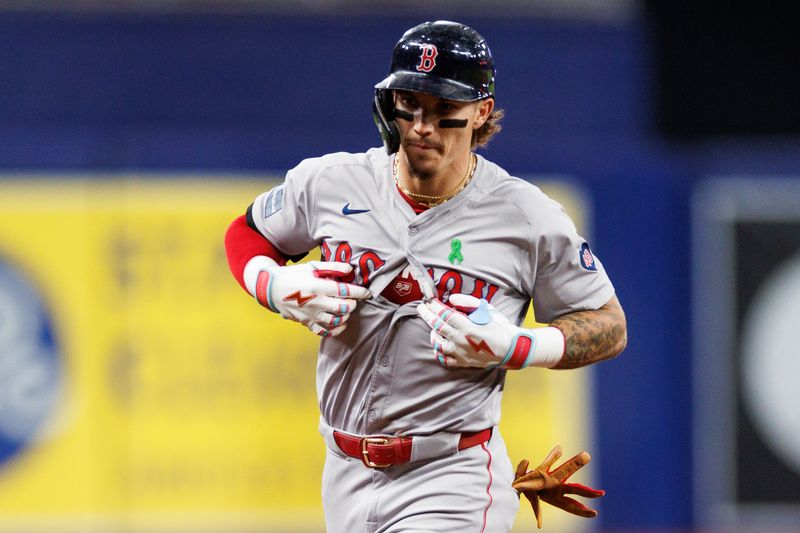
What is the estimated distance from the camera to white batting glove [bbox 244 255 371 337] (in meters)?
3.56

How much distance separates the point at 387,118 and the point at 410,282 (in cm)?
47

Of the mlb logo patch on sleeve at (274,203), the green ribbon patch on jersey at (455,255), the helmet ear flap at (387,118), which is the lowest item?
the green ribbon patch on jersey at (455,255)

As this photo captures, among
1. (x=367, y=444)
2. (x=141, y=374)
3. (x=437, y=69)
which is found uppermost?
(x=437, y=69)

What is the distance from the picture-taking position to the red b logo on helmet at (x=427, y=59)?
355 centimetres

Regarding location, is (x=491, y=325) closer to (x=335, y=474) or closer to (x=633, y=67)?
(x=335, y=474)

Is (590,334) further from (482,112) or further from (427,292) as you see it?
(482,112)

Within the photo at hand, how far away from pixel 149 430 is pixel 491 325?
4.11m

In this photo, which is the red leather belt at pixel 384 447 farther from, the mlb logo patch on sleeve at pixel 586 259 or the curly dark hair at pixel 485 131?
the curly dark hair at pixel 485 131

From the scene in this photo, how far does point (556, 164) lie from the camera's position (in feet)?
24.8

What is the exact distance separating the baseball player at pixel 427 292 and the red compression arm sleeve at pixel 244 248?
65 millimetres

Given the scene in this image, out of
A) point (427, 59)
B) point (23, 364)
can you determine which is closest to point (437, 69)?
point (427, 59)

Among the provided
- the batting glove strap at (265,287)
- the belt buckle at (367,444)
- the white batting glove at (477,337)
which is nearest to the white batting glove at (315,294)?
the batting glove strap at (265,287)

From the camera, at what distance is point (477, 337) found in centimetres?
344

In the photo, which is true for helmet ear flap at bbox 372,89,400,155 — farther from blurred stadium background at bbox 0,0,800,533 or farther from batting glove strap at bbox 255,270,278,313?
blurred stadium background at bbox 0,0,800,533
